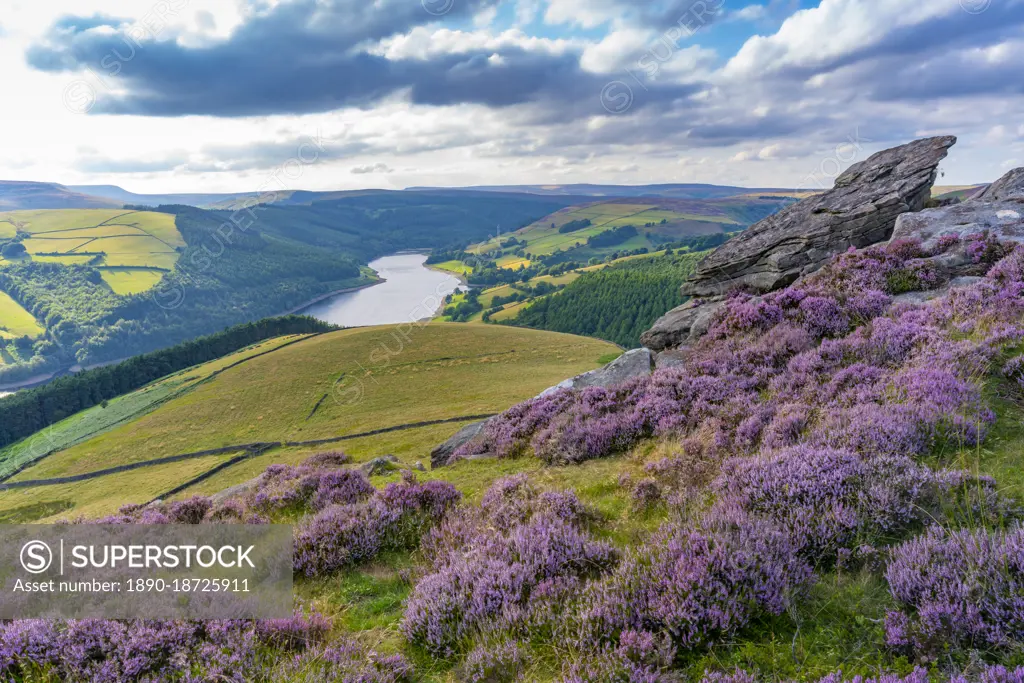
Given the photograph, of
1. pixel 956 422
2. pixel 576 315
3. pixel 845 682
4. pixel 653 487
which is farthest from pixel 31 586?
pixel 576 315

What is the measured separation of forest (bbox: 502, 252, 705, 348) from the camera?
160375 mm

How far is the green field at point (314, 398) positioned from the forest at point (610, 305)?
2429 inches

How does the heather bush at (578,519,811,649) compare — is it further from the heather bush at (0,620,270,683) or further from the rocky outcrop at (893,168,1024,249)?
the rocky outcrop at (893,168,1024,249)

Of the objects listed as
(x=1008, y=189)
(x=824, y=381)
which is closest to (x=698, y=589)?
(x=824, y=381)

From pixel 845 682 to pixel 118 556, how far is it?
351 inches

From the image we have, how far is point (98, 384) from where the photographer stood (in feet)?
417

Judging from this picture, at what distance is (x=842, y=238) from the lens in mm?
20453

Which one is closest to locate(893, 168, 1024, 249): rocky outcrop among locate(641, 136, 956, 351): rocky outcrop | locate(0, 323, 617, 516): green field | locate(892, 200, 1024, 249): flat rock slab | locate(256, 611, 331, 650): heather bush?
locate(892, 200, 1024, 249): flat rock slab

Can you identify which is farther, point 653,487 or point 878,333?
point 878,333

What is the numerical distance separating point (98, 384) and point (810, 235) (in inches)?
6276

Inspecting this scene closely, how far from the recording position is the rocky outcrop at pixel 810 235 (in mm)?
20016

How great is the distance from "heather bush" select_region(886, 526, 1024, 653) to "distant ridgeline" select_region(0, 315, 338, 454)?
15485 cm

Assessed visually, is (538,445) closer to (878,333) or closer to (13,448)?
(878,333)

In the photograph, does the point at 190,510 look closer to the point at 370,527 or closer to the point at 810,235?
the point at 370,527
